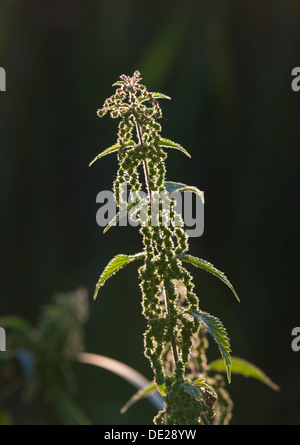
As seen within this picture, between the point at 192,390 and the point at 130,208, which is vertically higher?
the point at 130,208

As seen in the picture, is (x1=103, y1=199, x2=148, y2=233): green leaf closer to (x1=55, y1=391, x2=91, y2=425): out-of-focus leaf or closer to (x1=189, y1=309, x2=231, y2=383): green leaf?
(x1=189, y1=309, x2=231, y2=383): green leaf

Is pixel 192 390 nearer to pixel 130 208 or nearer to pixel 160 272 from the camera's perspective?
pixel 160 272

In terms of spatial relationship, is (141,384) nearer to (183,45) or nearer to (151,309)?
(151,309)

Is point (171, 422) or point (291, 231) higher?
point (291, 231)

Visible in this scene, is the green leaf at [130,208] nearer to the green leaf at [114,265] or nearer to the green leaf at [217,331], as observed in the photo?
the green leaf at [114,265]

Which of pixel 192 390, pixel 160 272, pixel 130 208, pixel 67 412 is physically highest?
pixel 130 208

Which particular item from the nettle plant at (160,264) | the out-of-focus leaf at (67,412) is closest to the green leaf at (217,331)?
the nettle plant at (160,264)

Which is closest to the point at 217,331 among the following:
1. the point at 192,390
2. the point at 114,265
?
the point at 192,390

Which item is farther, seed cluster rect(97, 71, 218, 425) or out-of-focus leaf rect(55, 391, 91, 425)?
out-of-focus leaf rect(55, 391, 91, 425)

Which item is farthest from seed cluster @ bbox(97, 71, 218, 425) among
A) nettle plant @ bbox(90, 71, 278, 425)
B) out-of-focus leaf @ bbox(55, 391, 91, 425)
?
out-of-focus leaf @ bbox(55, 391, 91, 425)
